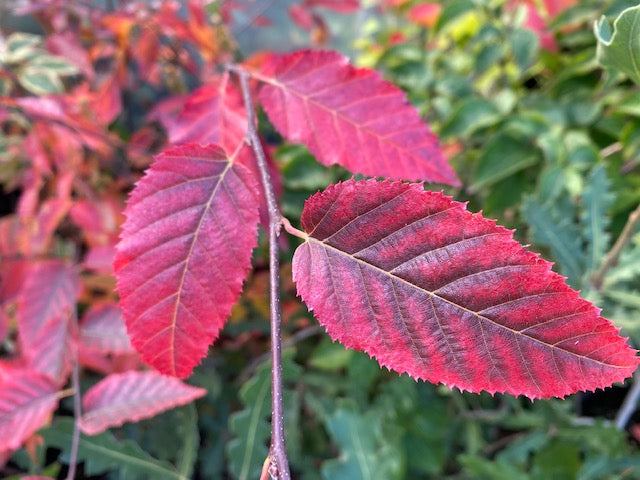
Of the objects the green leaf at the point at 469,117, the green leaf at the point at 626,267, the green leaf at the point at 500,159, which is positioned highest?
the green leaf at the point at 469,117

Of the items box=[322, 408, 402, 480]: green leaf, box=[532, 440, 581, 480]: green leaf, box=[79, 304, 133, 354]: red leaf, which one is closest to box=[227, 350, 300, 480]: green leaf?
box=[322, 408, 402, 480]: green leaf

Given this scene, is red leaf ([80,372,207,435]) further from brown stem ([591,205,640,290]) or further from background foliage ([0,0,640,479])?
brown stem ([591,205,640,290])

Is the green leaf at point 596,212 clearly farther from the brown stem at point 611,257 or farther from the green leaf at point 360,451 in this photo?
the green leaf at point 360,451

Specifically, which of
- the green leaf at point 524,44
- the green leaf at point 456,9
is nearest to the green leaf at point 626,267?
the green leaf at point 524,44

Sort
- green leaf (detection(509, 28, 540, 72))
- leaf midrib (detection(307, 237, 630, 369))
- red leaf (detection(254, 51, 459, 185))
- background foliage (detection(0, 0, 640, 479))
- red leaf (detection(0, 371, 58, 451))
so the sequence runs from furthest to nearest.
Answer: green leaf (detection(509, 28, 540, 72)) < background foliage (detection(0, 0, 640, 479)) < red leaf (detection(0, 371, 58, 451)) < red leaf (detection(254, 51, 459, 185)) < leaf midrib (detection(307, 237, 630, 369))

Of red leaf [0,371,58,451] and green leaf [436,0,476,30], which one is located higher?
green leaf [436,0,476,30]
